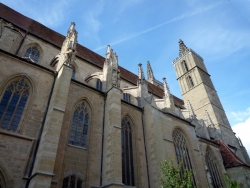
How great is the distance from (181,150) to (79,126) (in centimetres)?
708

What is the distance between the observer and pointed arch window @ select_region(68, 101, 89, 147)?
29.5 ft

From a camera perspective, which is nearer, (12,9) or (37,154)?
(37,154)

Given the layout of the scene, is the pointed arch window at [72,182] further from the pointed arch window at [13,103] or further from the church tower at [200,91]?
the church tower at [200,91]

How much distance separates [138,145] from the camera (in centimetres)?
1120

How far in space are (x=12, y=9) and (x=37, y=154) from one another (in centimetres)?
1414

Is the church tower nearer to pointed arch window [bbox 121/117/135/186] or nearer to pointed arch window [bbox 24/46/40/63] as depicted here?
pointed arch window [bbox 121/117/135/186]

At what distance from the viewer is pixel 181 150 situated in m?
12.5

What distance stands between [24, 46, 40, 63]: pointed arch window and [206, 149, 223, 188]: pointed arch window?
14661 mm

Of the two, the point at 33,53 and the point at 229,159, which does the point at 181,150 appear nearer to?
the point at 229,159

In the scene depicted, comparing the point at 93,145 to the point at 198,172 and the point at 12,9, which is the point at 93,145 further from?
the point at 12,9

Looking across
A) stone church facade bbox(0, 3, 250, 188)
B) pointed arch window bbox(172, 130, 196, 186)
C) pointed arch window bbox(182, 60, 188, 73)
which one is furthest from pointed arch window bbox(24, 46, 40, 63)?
pointed arch window bbox(182, 60, 188, 73)

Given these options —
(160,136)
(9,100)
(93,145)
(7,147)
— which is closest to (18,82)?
(9,100)

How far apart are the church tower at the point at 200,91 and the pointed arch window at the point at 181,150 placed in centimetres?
851

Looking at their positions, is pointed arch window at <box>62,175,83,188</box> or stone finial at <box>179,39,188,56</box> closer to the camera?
pointed arch window at <box>62,175,83,188</box>
